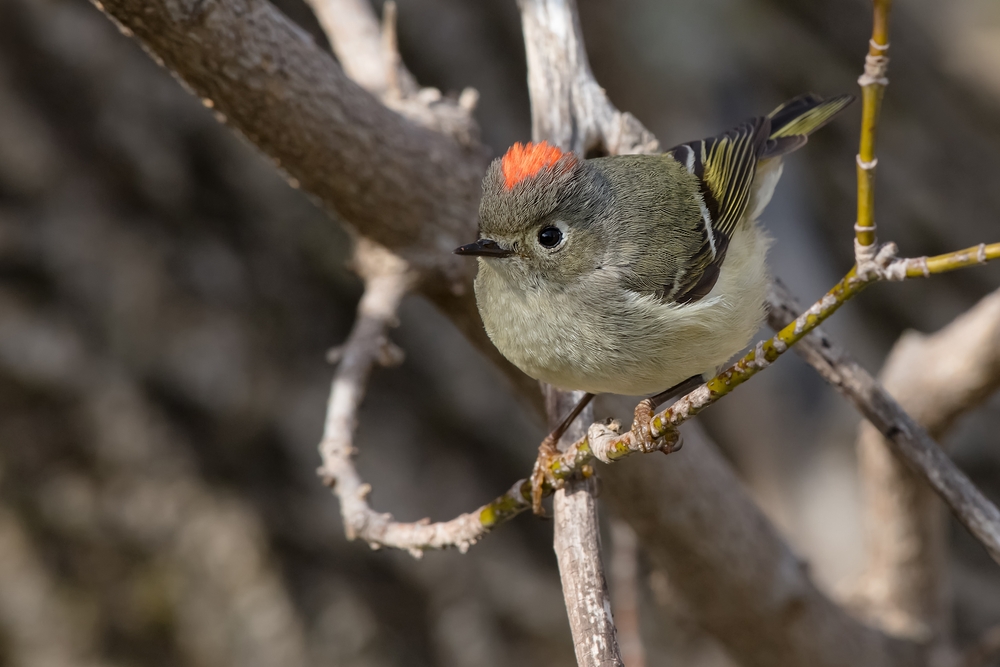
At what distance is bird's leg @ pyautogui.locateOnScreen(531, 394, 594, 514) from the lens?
4.86ft

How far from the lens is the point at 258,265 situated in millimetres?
2826

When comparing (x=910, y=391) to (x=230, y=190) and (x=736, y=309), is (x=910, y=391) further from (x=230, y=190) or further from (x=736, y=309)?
(x=230, y=190)

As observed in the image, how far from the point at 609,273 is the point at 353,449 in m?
0.65

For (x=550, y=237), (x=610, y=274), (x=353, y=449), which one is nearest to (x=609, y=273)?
(x=610, y=274)

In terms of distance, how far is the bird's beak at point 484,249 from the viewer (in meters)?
1.55

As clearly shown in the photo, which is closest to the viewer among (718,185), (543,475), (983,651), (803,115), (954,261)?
(954,261)

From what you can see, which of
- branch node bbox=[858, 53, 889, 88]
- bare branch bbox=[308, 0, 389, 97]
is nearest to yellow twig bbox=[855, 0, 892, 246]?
branch node bbox=[858, 53, 889, 88]

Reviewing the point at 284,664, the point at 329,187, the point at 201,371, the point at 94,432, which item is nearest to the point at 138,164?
the point at 201,371

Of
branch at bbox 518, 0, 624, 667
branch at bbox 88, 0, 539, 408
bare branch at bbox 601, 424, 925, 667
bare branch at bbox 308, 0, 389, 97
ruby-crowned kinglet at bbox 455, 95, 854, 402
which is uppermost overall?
bare branch at bbox 308, 0, 389, 97

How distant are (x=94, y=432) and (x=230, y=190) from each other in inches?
35.0

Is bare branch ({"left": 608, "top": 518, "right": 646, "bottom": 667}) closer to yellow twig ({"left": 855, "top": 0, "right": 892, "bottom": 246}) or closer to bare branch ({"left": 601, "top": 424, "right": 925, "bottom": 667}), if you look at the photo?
bare branch ({"left": 601, "top": 424, "right": 925, "bottom": 667})

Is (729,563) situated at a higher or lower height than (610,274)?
lower

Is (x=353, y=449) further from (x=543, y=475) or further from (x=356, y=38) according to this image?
(x=356, y=38)

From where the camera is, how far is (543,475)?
4.86 feet
